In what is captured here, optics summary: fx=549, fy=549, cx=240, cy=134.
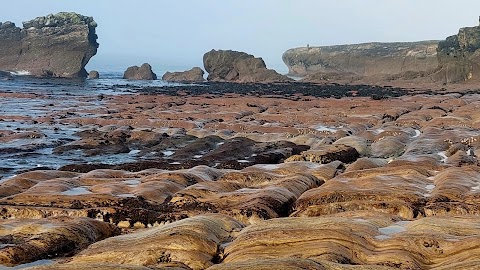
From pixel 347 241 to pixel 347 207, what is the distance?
5.45 meters


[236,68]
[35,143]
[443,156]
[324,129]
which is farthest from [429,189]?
[236,68]

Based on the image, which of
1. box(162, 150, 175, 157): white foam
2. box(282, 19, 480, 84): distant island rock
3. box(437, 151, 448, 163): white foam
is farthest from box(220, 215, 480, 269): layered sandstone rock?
box(282, 19, 480, 84): distant island rock

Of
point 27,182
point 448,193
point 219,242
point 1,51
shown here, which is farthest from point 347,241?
point 1,51

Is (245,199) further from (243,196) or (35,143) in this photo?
(35,143)

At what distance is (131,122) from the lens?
162 feet

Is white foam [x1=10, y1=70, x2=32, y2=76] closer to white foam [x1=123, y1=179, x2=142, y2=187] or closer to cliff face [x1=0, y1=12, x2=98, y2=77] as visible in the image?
cliff face [x1=0, y1=12, x2=98, y2=77]

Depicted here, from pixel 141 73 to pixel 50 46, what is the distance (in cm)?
2525

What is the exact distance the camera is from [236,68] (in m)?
143

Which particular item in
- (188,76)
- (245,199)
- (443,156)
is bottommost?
(443,156)

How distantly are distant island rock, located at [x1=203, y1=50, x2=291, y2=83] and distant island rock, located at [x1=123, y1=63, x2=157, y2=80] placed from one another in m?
15.9

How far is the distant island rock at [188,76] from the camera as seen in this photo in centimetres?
14488

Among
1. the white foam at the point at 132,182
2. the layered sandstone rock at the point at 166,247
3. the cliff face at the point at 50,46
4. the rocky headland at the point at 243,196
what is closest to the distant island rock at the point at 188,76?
the cliff face at the point at 50,46

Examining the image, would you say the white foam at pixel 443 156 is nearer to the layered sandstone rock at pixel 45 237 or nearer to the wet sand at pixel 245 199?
the wet sand at pixel 245 199

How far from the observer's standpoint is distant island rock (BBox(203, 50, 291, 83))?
134875 millimetres
